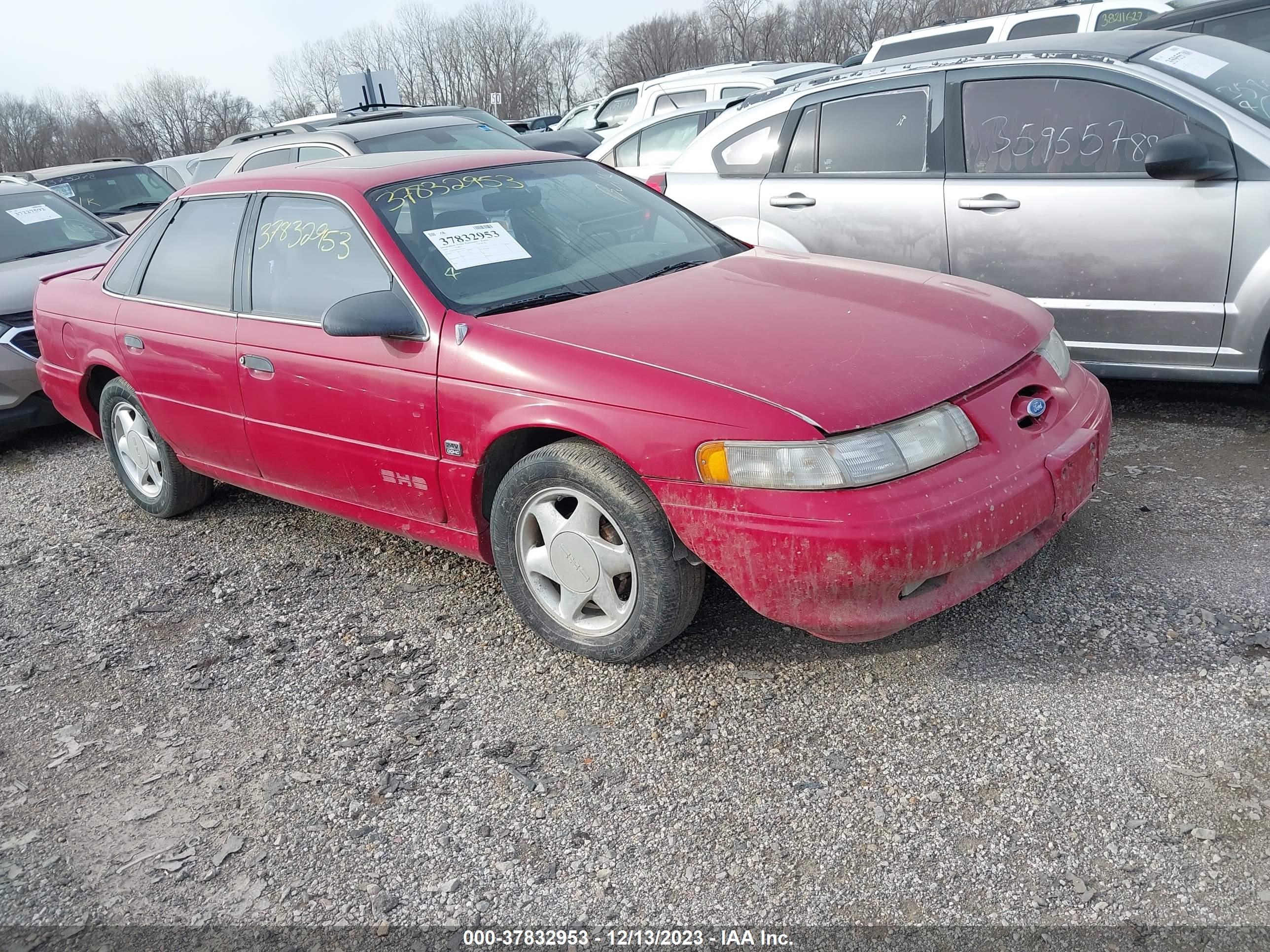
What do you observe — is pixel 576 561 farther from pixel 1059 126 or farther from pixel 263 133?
pixel 263 133

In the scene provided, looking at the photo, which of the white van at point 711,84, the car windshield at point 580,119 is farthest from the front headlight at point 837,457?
the car windshield at point 580,119

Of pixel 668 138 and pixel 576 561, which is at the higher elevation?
pixel 668 138

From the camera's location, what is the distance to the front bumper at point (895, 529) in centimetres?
257

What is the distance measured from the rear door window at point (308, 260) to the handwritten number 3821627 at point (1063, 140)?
9.45 ft

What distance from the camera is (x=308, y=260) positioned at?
3682mm

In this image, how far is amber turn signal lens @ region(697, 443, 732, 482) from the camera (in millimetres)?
2662

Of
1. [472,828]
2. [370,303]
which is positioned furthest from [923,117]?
[472,828]

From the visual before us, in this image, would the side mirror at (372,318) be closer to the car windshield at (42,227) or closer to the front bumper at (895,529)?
the front bumper at (895,529)

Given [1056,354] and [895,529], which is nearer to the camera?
[895,529]

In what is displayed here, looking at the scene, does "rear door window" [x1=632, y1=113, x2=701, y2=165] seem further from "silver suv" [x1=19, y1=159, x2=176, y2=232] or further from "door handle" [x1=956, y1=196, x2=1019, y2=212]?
"silver suv" [x1=19, y1=159, x2=176, y2=232]

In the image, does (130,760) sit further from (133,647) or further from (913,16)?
(913,16)

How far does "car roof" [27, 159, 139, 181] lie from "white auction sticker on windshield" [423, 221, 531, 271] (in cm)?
936

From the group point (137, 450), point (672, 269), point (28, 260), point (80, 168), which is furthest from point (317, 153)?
point (672, 269)

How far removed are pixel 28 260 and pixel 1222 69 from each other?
23.0 feet
